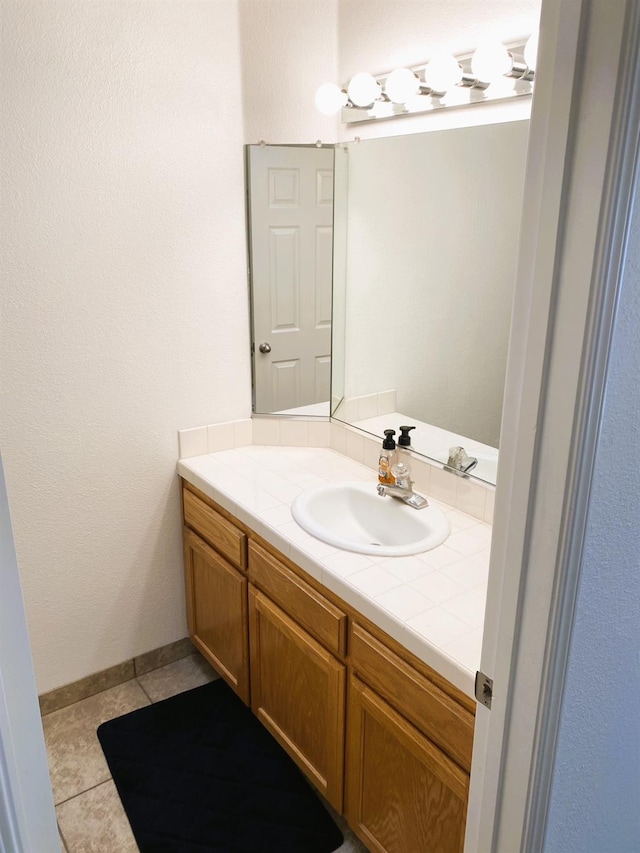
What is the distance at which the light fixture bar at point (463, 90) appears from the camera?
1.62 meters

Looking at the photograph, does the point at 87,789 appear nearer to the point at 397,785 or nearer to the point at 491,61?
the point at 397,785

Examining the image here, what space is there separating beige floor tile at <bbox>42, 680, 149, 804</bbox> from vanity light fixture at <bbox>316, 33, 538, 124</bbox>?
211cm

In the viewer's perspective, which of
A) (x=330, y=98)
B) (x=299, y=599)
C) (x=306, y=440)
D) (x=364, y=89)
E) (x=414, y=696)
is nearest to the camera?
(x=414, y=696)

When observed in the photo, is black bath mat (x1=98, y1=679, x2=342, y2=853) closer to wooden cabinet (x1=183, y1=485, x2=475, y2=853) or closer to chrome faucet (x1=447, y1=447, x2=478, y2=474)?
wooden cabinet (x1=183, y1=485, x2=475, y2=853)

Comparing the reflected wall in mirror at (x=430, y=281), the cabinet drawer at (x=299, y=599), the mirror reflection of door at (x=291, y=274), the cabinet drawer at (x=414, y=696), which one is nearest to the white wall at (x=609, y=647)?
the cabinet drawer at (x=414, y=696)

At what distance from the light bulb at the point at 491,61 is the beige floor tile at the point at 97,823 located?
221 cm

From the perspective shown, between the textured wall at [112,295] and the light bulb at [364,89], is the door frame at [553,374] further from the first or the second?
the textured wall at [112,295]

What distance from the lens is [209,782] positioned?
200 centimetres

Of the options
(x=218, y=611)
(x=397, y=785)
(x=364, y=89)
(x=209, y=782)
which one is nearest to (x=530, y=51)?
(x=364, y=89)

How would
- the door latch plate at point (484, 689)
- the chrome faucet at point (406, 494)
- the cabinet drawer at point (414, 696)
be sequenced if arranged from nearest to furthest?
the door latch plate at point (484, 689), the cabinet drawer at point (414, 696), the chrome faucet at point (406, 494)

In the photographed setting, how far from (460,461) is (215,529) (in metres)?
0.81

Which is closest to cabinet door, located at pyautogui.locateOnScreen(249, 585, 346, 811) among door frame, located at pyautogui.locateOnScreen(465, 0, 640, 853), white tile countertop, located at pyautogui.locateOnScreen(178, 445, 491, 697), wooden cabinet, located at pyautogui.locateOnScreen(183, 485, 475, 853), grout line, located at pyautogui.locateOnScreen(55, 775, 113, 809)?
wooden cabinet, located at pyautogui.locateOnScreen(183, 485, 475, 853)

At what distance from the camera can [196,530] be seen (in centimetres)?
230

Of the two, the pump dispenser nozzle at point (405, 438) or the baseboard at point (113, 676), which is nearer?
the pump dispenser nozzle at point (405, 438)
